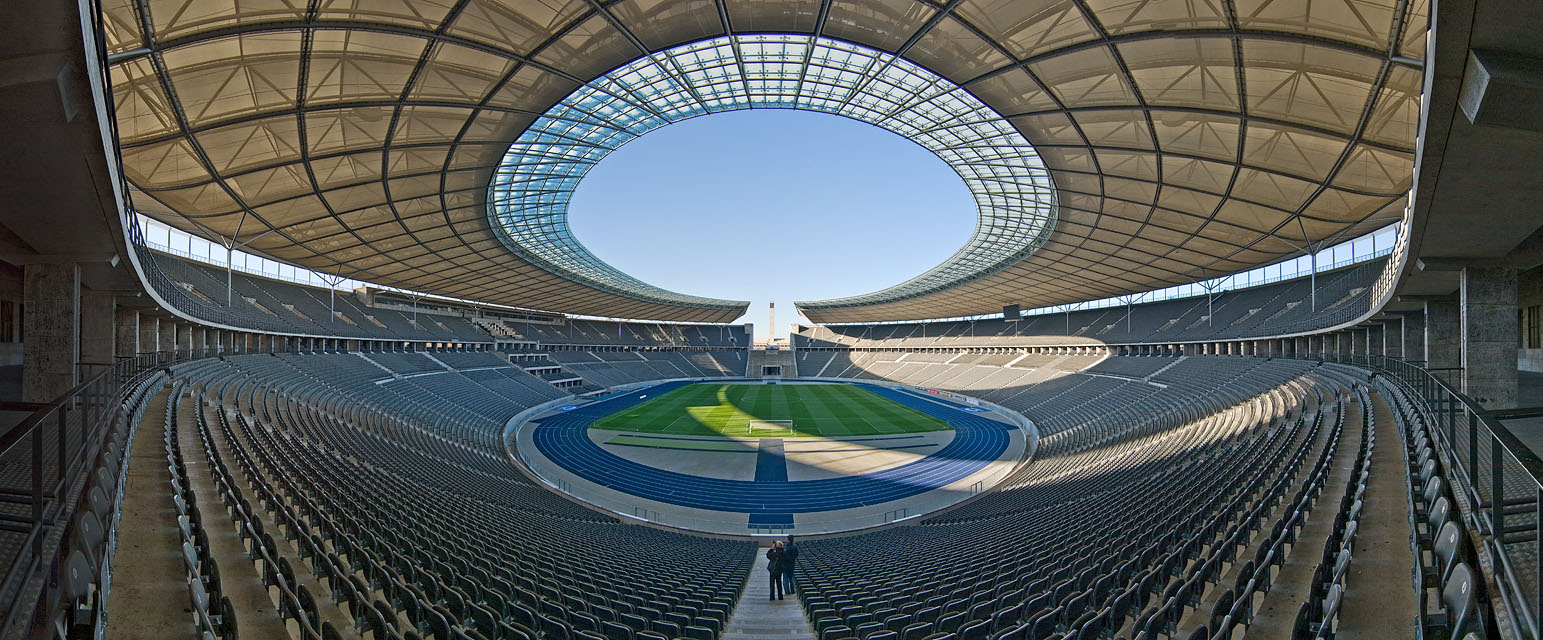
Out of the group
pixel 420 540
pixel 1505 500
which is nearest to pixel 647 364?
pixel 420 540

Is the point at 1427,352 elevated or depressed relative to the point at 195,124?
depressed

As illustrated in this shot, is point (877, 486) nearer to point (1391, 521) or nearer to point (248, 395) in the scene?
point (1391, 521)

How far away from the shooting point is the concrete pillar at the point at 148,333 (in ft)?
73.3

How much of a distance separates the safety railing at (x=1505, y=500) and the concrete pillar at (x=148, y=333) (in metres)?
33.4

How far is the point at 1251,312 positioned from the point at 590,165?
4459 centimetres

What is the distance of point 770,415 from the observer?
49594mm

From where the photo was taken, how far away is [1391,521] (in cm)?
741

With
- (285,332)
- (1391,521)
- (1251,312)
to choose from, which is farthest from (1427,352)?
(285,332)

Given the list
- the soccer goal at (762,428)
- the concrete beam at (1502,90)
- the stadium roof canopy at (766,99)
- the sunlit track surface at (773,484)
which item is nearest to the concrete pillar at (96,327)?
the stadium roof canopy at (766,99)

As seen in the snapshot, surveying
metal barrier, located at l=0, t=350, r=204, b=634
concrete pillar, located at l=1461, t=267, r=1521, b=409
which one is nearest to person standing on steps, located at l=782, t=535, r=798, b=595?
metal barrier, located at l=0, t=350, r=204, b=634

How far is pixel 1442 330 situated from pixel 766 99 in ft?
76.7

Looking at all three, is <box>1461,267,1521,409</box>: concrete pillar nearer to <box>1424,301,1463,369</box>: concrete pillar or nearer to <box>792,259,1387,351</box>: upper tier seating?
<box>1424,301,1463,369</box>: concrete pillar

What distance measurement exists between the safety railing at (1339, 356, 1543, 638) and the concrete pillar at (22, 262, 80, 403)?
2209cm

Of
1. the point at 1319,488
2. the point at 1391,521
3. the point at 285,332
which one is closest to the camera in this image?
the point at 1391,521
